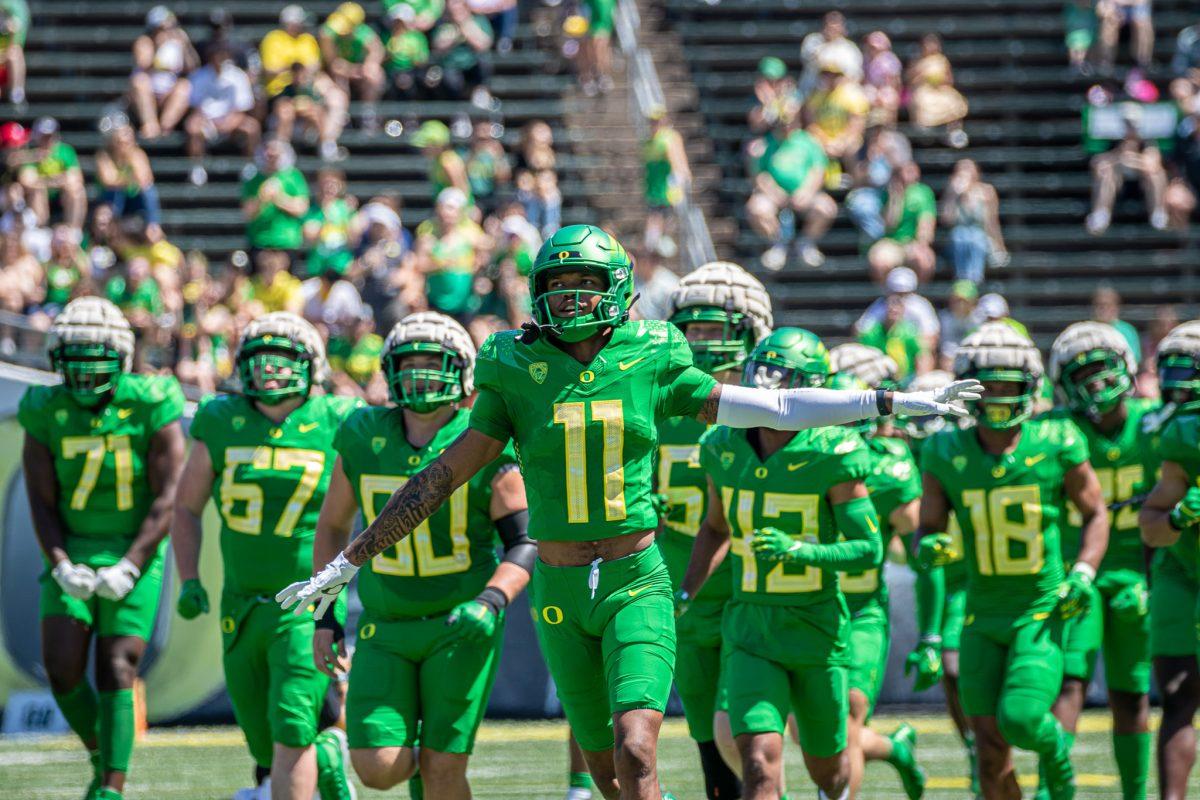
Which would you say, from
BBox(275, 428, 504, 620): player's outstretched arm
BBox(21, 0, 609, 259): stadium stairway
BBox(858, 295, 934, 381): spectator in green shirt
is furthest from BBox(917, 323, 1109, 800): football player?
BBox(21, 0, 609, 259): stadium stairway

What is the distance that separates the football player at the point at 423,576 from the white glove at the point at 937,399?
1.49m

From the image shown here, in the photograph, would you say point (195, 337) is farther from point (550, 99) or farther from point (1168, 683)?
point (1168, 683)

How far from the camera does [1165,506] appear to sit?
7398mm

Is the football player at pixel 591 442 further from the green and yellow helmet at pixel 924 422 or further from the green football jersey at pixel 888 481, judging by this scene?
the green and yellow helmet at pixel 924 422

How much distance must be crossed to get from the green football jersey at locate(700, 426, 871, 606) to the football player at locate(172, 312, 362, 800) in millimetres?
1488

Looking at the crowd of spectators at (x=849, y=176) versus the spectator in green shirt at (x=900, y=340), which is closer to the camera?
the spectator in green shirt at (x=900, y=340)

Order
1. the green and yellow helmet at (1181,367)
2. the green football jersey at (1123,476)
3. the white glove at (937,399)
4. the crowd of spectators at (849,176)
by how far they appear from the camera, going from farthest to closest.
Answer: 1. the crowd of spectators at (849,176)
2. the green football jersey at (1123,476)
3. the green and yellow helmet at (1181,367)
4. the white glove at (937,399)

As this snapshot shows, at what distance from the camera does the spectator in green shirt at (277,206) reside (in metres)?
15.9

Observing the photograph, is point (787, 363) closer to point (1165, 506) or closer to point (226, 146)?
point (1165, 506)

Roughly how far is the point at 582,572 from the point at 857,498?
1498 millimetres

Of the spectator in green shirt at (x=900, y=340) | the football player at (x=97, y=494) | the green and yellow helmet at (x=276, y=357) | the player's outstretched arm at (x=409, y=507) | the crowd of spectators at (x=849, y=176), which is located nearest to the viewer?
the player's outstretched arm at (x=409, y=507)

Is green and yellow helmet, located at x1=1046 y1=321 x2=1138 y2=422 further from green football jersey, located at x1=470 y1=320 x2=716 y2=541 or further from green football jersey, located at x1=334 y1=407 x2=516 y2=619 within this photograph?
green football jersey, located at x1=470 y1=320 x2=716 y2=541

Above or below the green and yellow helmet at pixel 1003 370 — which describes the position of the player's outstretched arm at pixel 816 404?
below

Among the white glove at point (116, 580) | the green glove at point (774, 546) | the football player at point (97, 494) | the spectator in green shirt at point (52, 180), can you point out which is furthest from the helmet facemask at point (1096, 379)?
the spectator in green shirt at point (52, 180)
